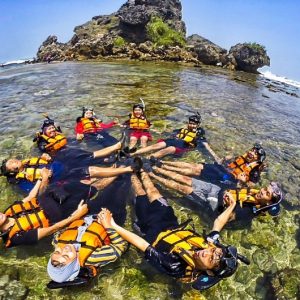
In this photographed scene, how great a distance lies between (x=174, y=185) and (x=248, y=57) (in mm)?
39921

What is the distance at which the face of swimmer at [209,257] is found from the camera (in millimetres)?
5102

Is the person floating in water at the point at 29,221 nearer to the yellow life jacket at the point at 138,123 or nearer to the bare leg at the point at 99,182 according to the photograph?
the bare leg at the point at 99,182

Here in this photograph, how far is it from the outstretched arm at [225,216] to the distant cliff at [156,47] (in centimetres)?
3454

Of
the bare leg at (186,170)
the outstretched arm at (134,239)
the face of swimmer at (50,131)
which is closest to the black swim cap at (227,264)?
the outstretched arm at (134,239)

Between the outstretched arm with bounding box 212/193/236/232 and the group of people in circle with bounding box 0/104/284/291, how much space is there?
0.08 feet

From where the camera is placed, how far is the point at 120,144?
30.1 feet

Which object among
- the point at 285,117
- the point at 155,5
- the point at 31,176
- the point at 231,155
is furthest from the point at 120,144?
the point at 155,5

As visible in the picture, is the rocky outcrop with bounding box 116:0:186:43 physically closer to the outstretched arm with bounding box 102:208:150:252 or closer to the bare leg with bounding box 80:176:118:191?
the bare leg with bounding box 80:176:118:191

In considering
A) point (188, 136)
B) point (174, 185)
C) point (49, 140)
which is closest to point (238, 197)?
point (174, 185)

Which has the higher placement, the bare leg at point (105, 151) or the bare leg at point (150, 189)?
the bare leg at point (105, 151)

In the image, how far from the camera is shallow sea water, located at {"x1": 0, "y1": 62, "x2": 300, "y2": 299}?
18.8ft

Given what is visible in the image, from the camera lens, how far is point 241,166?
9.04 m

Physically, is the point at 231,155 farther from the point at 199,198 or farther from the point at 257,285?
the point at 257,285

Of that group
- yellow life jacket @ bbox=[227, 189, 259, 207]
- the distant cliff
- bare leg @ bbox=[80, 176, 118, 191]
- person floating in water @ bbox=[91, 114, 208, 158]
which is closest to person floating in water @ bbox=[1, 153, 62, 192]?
bare leg @ bbox=[80, 176, 118, 191]
